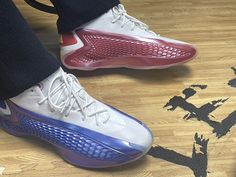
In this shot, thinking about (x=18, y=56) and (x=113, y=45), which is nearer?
(x=18, y=56)

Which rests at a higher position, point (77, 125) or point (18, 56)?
point (18, 56)

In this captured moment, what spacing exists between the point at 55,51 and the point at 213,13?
0.50 m

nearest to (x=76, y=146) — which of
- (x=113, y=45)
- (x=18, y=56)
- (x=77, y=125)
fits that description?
(x=77, y=125)

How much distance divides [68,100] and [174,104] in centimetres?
25

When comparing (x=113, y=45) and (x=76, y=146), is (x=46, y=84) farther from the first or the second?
(x=113, y=45)

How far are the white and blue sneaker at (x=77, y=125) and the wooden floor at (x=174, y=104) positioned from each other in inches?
1.3

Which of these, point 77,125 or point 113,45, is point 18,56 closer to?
point 77,125

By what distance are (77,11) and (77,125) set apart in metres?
0.28

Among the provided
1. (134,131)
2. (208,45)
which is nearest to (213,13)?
(208,45)

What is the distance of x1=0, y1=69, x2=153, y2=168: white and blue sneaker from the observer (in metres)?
0.69

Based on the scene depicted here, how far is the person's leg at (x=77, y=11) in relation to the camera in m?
0.88

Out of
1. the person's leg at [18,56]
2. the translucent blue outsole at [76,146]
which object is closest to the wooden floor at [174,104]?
the translucent blue outsole at [76,146]

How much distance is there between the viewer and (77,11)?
2.91 ft

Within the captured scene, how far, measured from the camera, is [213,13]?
125 cm
